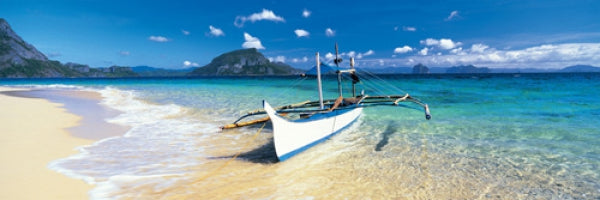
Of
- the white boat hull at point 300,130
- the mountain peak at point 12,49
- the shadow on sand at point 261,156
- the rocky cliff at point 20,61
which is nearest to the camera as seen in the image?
the white boat hull at point 300,130

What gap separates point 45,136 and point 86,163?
3977 millimetres

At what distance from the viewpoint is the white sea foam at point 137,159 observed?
6.25 meters

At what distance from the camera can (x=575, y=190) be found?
5.83 metres

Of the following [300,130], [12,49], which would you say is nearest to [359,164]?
[300,130]

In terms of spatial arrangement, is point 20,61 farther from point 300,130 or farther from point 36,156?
point 300,130

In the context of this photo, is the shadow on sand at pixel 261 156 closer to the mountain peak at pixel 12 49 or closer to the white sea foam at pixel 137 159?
the white sea foam at pixel 137 159

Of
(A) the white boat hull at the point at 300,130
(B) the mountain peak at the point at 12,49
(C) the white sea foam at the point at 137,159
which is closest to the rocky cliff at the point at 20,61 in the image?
(B) the mountain peak at the point at 12,49

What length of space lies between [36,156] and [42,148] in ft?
2.95

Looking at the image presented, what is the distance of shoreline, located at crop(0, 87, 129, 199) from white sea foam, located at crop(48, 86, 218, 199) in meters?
0.30

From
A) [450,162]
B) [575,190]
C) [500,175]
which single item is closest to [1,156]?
[450,162]

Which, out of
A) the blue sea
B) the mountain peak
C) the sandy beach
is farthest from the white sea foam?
the mountain peak

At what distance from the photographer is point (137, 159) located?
7797mm

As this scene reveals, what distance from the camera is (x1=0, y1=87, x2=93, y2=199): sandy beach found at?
542 centimetres

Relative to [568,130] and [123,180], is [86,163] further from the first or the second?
[568,130]
